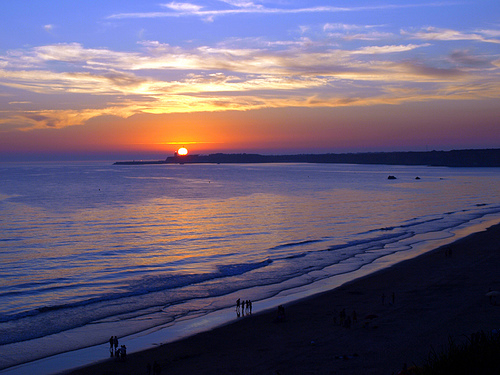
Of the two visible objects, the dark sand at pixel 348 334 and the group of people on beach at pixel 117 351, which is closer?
the dark sand at pixel 348 334

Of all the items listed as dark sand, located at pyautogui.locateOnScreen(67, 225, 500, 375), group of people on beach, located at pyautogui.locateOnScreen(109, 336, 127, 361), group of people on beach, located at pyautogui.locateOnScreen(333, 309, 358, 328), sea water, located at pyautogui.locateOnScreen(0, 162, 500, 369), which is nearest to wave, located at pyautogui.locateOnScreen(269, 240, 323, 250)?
sea water, located at pyautogui.locateOnScreen(0, 162, 500, 369)

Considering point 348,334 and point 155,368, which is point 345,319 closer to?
point 348,334

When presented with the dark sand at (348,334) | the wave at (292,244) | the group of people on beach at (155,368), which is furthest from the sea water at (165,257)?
the group of people on beach at (155,368)

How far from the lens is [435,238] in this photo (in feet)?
127

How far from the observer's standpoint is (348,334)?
16578mm

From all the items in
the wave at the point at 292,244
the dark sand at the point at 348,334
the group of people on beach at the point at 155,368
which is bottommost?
the wave at the point at 292,244

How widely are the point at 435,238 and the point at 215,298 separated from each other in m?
24.0

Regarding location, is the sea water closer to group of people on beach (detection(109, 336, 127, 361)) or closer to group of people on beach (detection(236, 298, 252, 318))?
group of people on beach (detection(236, 298, 252, 318))

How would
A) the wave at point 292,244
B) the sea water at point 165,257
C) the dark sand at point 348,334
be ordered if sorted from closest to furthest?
the dark sand at point 348,334 < the sea water at point 165,257 < the wave at point 292,244

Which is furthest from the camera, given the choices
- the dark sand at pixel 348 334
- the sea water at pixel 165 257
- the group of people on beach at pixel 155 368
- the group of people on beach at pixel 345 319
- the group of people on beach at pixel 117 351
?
the sea water at pixel 165 257

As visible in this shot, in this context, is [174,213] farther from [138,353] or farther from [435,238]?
[138,353]

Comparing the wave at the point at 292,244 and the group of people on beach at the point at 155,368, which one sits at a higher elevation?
the group of people on beach at the point at 155,368

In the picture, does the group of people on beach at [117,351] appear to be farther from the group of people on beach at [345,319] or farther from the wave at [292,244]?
the wave at [292,244]

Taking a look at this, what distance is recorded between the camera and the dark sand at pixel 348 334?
46.2ft
